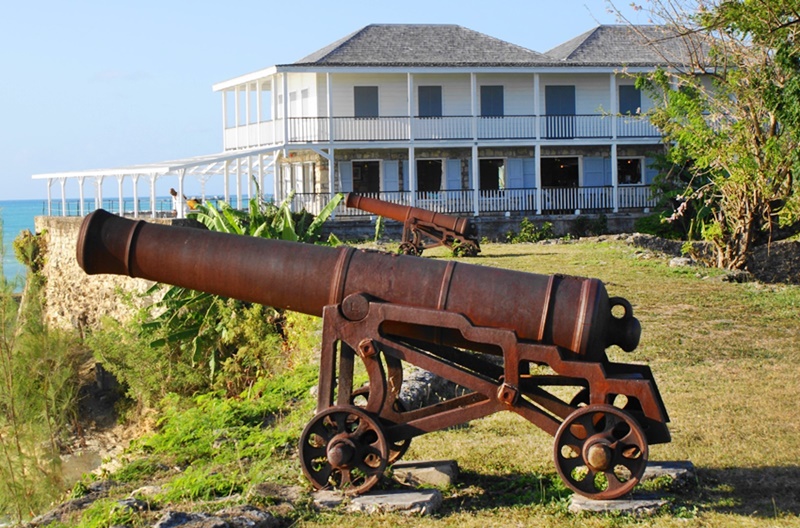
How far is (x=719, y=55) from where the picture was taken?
1769 cm

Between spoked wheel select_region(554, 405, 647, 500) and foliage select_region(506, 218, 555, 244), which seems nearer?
spoked wheel select_region(554, 405, 647, 500)

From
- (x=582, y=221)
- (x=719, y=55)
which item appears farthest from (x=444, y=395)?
(x=582, y=221)

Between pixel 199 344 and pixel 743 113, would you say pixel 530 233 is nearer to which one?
pixel 743 113

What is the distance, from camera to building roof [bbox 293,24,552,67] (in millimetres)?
33812

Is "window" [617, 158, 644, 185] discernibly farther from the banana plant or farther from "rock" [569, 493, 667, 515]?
"rock" [569, 493, 667, 515]

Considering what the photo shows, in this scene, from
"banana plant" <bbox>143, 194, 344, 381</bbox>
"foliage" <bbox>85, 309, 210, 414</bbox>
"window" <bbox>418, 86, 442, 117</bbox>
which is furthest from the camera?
"window" <bbox>418, 86, 442, 117</bbox>

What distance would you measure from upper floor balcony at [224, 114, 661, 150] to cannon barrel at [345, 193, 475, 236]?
39.1 ft

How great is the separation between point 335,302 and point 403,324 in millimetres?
406

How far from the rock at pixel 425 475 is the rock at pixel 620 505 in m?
0.84

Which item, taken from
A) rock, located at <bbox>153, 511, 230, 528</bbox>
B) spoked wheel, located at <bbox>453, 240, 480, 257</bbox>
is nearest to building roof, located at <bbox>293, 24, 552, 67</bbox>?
spoked wheel, located at <bbox>453, 240, 480, 257</bbox>

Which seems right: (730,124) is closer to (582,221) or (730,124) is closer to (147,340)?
(147,340)

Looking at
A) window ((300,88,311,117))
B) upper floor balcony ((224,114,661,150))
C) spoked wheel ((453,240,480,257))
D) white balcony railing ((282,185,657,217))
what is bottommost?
spoked wheel ((453,240,480,257))

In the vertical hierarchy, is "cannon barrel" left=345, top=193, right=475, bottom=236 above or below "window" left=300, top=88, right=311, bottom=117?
below

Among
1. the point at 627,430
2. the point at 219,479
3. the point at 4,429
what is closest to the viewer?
the point at 627,430
